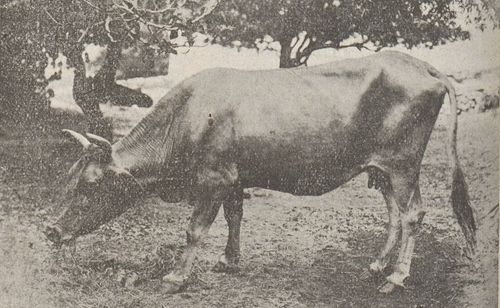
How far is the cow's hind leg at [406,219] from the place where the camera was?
12.7ft

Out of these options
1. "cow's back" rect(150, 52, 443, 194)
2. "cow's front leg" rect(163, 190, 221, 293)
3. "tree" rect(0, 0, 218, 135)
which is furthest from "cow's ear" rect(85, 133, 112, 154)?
"cow's front leg" rect(163, 190, 221, 293)

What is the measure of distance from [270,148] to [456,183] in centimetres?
112

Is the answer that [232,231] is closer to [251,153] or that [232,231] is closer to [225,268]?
[225,268]

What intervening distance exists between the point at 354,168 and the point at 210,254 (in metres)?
0.99

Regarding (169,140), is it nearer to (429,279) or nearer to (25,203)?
(25,203)

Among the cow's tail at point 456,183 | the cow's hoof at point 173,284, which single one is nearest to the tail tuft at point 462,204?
the cow's tail at point 456,183

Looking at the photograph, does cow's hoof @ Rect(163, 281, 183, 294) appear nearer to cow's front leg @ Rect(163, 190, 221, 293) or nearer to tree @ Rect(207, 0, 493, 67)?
cow's front leg @ Rect(163, 190, 221, 293)

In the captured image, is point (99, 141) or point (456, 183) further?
point (456, 183)

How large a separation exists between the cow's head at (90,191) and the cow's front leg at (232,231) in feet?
1.78

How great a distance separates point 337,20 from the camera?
3.91m

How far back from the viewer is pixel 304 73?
3.94m

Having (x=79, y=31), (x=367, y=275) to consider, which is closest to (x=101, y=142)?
(x=79, y=31)

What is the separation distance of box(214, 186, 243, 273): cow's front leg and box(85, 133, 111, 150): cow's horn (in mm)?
749

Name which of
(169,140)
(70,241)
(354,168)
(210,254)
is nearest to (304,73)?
(354,168)
